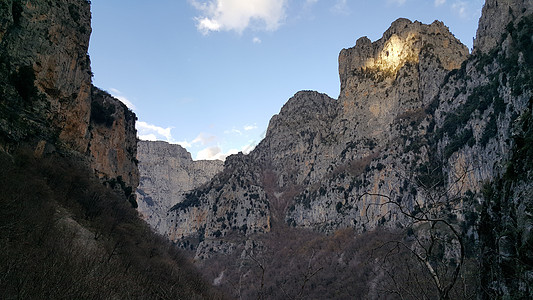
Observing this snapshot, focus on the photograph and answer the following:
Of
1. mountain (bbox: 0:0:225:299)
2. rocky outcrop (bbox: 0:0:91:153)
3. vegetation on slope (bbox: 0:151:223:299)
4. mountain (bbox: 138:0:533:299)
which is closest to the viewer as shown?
vegetation on slope (bbox: 0:151:223:299)

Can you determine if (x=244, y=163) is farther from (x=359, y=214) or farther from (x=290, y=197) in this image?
(x=359, y=214)

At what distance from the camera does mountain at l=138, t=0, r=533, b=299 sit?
54.1 meters

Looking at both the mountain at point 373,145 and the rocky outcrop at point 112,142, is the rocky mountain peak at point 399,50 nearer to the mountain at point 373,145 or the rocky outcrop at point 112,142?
the mountain at point 373,145

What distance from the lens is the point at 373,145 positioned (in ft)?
343

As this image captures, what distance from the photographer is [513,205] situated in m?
6.72

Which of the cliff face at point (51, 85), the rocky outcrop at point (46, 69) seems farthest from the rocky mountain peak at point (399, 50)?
the rocky outcrop at point (46, 69)

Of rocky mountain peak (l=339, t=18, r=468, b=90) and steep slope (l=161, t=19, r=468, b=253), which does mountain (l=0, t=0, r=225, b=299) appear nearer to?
steep slope (l=161, t=19, r=468, b=253)

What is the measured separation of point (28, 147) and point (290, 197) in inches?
4339

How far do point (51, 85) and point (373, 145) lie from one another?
94.5 meters

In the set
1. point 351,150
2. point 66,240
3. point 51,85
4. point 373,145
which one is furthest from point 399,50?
point 66,240

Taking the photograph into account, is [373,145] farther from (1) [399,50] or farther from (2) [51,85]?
(2) [51,85]

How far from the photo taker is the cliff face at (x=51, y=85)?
2470 cm

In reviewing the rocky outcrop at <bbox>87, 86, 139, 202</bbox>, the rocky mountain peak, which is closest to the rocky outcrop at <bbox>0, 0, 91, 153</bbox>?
the rocky outcrop at <bbox>87, 86, 139, 202</bbox>

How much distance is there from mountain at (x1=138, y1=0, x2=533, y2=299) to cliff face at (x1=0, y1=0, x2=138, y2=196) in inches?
1114
